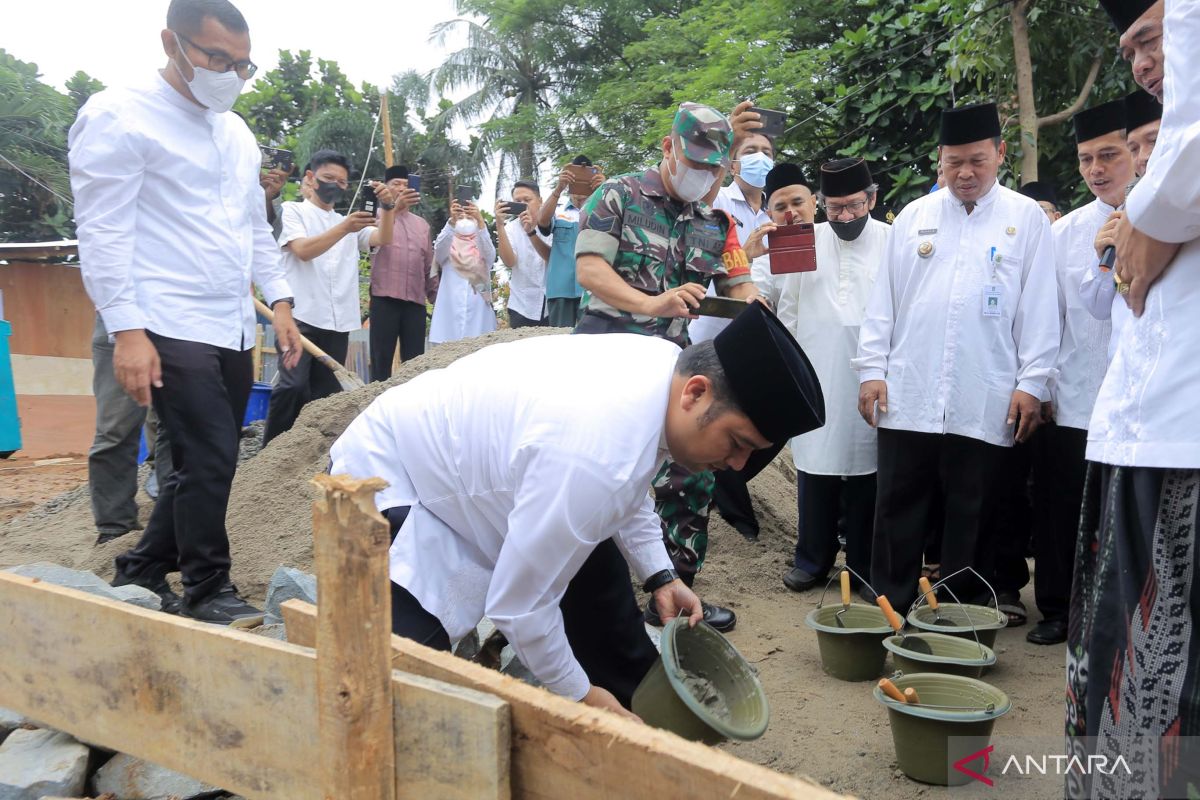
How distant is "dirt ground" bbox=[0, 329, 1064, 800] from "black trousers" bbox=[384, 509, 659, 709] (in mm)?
597

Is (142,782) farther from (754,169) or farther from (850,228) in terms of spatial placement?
(754,169)

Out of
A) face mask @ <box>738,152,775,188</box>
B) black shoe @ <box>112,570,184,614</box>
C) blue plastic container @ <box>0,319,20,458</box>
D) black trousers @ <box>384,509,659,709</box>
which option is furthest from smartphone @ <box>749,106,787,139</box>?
blue plastic container @ <box>0,319,20,458</box>

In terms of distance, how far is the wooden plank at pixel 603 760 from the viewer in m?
1.39

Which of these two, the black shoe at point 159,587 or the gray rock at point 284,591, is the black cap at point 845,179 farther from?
the black shoe at point 159,587

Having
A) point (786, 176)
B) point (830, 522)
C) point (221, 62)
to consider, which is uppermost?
point (221, 62)

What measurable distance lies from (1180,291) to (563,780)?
4.40 ft

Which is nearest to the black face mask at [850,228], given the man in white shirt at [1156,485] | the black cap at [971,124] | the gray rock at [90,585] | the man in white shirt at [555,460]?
the black cap at [971,124]

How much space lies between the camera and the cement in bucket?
304cm

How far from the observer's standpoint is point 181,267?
3432mm

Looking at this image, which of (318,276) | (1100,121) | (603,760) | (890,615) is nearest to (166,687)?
(603,760)

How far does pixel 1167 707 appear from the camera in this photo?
160 centimetres

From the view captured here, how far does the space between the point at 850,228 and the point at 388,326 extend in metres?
3.58

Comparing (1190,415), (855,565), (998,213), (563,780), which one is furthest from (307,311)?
(1190,415)

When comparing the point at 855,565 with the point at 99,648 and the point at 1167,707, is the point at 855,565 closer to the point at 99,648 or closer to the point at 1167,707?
the point at 1167,707
